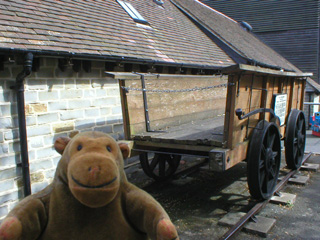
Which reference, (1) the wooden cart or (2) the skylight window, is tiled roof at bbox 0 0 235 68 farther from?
(1) the wooden cart

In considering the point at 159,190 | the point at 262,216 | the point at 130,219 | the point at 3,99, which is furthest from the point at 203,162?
the point at 130,219

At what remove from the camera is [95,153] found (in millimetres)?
2000

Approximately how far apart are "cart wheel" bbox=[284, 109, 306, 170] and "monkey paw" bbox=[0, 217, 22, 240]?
16.7 feet

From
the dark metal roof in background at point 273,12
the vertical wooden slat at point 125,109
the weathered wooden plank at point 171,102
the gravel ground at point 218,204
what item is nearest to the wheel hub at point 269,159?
the gravel ground at point 218,204

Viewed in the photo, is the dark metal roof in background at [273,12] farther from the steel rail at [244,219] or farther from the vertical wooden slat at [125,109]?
the vertical wooden slat at [125,109]

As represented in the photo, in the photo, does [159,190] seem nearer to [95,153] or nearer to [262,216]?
[262,216]

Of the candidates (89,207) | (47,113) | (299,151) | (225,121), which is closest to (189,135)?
(225,121)

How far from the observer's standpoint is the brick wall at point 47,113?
458cm

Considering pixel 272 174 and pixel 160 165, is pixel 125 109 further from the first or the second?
pixel 272 174

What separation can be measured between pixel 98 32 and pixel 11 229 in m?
5.32

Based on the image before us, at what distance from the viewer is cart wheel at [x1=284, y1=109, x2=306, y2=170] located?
5926 mm

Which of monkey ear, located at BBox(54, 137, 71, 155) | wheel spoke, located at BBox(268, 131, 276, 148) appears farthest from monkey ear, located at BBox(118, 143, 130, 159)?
wheel spoke, located at BBox(268, 131, 276, 148)

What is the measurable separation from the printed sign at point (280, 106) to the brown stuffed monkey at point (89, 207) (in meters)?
3.77

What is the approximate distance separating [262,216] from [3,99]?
4050mm
